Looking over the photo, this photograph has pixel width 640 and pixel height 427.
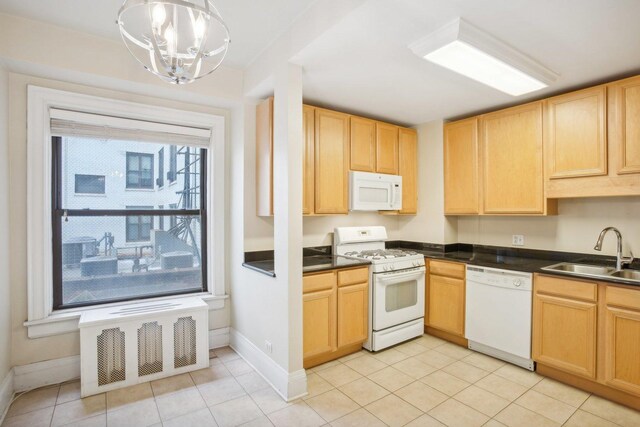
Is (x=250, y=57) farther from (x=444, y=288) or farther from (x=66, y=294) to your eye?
(x=444, y=288)

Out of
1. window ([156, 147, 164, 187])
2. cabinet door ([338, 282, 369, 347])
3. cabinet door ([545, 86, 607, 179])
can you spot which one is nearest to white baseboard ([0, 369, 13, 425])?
window ([156, 147, 164, 187])

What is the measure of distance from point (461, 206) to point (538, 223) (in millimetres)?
723

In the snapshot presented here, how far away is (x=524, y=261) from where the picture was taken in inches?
123

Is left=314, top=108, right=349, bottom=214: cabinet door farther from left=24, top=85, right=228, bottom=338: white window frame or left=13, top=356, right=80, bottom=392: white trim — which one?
left=13, top=356, right=80, bottom=392: white trim

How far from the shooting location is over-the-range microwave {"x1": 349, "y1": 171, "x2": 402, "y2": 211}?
3312mm

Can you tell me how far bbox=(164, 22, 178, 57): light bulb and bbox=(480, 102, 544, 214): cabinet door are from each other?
3.02 metres

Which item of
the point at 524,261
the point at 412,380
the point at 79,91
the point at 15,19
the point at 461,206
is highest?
the point at 15,19

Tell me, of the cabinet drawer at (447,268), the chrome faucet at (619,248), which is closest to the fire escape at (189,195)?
the cabinet drawer at (447,268)

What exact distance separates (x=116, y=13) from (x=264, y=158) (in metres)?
1.40

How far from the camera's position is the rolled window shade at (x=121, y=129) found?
2.56 m

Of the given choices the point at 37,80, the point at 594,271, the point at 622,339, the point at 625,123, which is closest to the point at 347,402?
the point at 622,339

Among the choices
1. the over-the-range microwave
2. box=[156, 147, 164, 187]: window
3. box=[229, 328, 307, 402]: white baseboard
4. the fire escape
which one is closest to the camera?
box=[229, 328, 307, 402]: white baseboard

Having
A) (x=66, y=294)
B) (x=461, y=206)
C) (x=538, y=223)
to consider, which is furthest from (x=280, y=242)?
(x=538, y=223)

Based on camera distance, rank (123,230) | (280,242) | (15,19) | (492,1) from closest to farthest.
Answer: (492,1)
(15,19)
(280,242)
(123,230)
